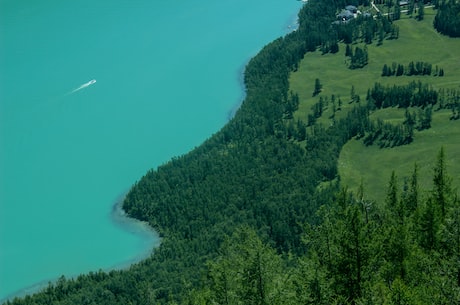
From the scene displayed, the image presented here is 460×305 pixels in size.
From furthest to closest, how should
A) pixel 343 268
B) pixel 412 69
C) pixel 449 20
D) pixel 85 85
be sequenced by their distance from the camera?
pixel 449 20
pixel 85 85
pixel 412 69
pixel 343 268

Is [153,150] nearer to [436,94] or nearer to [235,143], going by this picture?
[235,143]

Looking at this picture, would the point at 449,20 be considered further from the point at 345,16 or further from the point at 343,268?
the point at 343,268

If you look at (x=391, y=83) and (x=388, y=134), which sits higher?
(x=391, y=83)

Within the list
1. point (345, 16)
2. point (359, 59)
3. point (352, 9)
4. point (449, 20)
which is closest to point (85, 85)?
point (359, 59)

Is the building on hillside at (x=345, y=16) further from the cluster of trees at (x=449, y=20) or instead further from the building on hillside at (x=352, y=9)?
the cluster of trees at (x=449, y=20)

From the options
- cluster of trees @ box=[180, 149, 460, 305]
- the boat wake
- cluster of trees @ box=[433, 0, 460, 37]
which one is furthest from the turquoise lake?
cluster of trees @ box=[180, 149, 460, 305]

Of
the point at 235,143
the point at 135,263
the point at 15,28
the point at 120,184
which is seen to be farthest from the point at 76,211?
the point at 15,28

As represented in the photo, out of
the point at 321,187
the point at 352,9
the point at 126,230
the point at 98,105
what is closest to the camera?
the point at 126,230
